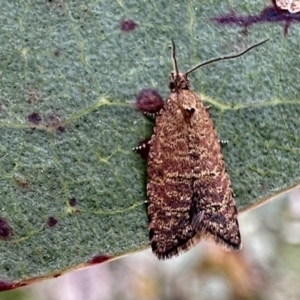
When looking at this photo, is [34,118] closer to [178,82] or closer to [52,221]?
[52,221]

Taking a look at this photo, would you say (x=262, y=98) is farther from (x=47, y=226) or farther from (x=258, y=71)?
(x=47, y=226)

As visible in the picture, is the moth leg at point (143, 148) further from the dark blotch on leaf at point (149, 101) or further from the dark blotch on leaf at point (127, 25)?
the dark blotch on leaf at point (127, 25)

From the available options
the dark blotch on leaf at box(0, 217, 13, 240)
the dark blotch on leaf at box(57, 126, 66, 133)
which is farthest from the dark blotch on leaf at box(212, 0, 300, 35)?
the dark blotch on leaf at box(0, 217, 13, 240)

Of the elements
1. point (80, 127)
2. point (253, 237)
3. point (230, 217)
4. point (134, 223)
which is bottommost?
point (253, 237)

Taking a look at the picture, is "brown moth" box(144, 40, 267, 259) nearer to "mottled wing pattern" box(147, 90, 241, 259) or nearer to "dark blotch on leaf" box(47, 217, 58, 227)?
"mottled wing pattern" box(147, 90, 241, 259)

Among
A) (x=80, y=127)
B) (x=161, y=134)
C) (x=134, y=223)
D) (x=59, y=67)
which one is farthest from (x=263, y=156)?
(x=59, y=67)

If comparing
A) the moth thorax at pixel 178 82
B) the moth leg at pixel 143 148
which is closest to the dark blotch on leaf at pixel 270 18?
the moth thorax at pixel 178 82
